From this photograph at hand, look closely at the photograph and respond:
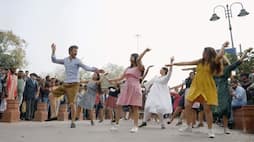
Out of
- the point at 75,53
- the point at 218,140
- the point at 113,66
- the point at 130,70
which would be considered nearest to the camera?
the point at 218,140

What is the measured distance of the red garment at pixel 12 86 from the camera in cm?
1197

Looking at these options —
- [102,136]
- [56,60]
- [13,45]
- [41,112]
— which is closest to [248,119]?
[102,136]

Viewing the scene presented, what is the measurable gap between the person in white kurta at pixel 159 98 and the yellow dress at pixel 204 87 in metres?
2.31

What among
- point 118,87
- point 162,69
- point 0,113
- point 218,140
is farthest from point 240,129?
point 0,113

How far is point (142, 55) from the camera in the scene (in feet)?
24.0

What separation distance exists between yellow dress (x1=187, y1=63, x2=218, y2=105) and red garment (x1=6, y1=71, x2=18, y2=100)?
305 inches

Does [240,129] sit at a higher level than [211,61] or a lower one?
lower

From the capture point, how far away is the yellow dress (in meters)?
6.60

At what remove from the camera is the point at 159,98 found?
31.6 ft

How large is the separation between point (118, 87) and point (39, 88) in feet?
11.5

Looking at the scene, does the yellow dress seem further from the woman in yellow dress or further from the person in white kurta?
the person in white kurta

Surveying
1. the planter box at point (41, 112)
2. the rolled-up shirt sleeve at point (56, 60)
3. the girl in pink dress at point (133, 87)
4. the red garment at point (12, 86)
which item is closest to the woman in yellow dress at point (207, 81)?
the girl in pink dress at point (133, 87)

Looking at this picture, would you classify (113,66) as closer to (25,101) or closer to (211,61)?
(25,101)

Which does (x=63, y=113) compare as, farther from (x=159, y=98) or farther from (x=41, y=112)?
(x=159, y=98)
